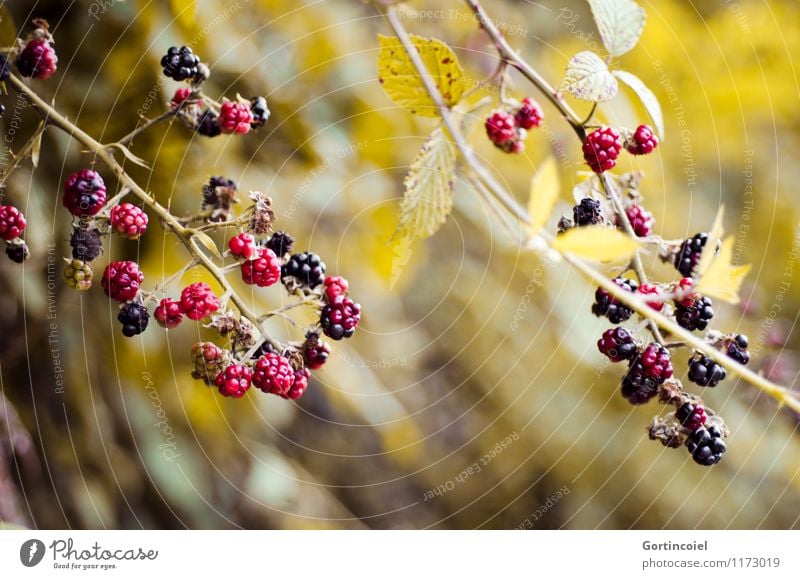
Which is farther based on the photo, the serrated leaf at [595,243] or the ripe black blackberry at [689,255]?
the ripe black blackberry at [689,255]

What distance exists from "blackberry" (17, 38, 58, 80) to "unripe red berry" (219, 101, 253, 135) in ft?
0.42

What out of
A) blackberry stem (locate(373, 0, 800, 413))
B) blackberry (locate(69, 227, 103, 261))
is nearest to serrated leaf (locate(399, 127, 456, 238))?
blackberry stem (locate(373, 0, 800, 413))

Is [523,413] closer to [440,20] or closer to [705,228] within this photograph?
[705,228]

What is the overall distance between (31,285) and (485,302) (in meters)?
0.40

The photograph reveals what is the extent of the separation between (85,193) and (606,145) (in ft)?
1.17

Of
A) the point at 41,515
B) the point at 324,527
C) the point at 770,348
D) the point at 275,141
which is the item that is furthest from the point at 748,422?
the point at 41,515

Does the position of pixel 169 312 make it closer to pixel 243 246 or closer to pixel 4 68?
pixel 243 246

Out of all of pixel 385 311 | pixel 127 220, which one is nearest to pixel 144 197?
pixel 127 220

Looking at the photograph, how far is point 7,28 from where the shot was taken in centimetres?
52

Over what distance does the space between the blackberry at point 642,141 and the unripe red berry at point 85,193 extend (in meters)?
0.37

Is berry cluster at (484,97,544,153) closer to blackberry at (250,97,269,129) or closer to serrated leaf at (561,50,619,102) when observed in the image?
serrated leaf at (561,50,619,102)

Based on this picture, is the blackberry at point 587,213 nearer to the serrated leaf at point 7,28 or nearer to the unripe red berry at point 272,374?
the unripe red berry at point 272,374

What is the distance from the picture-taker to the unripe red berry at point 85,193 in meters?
0.46

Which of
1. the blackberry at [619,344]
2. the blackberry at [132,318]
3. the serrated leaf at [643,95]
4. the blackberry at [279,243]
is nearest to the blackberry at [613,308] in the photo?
the blackberry at [619,344]
